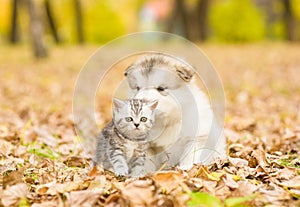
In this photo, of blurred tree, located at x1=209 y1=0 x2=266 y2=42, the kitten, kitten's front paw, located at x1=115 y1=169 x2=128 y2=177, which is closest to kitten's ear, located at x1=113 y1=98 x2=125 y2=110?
the kitten

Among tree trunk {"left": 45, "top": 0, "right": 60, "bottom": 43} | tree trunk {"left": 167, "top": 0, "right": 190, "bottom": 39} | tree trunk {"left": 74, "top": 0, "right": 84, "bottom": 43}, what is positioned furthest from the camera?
tree trunk {"left": 45, "top": 0, "right": 60, "bottom": 43}

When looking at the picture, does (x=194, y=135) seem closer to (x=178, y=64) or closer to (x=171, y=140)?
(x=171, y=140)

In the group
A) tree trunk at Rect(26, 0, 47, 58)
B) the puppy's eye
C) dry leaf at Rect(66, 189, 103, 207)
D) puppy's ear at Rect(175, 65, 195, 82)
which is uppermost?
tree trunk at Rect(26, 0, 47, 58)

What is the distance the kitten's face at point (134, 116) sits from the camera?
3.86 metres

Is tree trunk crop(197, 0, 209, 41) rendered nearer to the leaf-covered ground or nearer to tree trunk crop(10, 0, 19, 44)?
tree trunk crop(10, 0, 19, 44)

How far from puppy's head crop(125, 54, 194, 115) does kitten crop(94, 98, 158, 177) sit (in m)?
0.17

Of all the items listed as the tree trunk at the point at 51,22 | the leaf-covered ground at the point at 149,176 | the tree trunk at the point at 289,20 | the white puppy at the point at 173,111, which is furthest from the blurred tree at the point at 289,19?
the white puppy at the point at 173,111

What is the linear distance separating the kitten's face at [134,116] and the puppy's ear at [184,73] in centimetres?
48

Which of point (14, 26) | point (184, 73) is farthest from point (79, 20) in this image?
point (184, 73)

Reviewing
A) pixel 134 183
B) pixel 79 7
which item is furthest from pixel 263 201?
pixel 79 7

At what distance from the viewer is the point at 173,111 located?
4.08 metres

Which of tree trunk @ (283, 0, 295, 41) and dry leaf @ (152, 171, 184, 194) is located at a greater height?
tree trunk @ (283, 0, 295, 41)

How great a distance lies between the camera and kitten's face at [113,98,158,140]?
3.86 m

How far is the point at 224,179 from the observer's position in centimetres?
385
